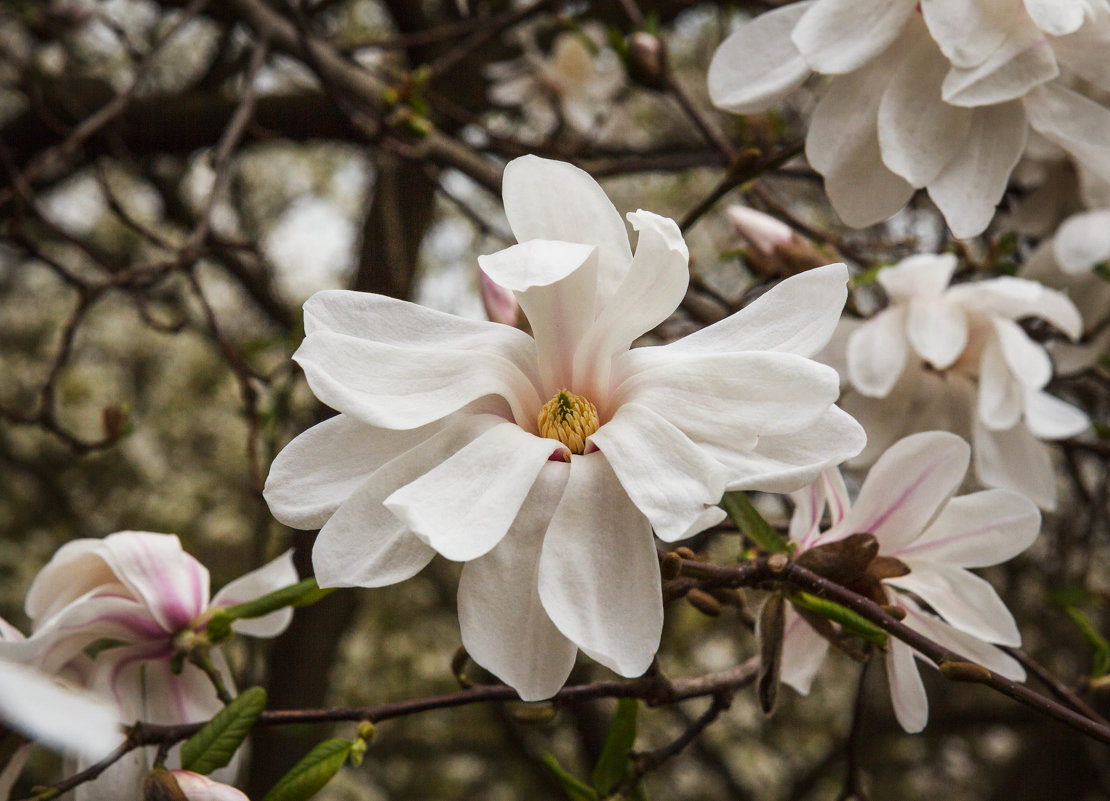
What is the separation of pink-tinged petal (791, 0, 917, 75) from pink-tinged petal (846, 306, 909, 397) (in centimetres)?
27

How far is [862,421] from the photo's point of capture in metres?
0.79

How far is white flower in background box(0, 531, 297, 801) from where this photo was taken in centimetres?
53

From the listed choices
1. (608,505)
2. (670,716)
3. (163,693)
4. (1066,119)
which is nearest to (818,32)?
(1066,119)

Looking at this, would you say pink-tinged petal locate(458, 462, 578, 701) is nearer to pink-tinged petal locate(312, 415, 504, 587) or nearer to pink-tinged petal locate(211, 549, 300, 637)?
pink-tinged petal locate(312, 415, 504, 587)

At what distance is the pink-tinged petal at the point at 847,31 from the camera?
520 millimetres

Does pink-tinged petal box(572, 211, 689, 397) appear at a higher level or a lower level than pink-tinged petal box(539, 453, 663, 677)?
higher

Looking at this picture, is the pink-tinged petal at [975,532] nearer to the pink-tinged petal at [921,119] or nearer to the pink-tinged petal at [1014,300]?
the pink-tinged petal at [921,119]

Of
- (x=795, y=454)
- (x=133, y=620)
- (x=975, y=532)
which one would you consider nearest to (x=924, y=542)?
(x=975, y=532)

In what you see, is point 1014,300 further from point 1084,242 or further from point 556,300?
point 556,300

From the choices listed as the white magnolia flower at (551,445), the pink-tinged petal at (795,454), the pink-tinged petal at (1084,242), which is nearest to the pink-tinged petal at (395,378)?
the white magnolia flower at (551,445)

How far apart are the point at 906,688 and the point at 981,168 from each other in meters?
0.29

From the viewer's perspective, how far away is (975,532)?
53cm

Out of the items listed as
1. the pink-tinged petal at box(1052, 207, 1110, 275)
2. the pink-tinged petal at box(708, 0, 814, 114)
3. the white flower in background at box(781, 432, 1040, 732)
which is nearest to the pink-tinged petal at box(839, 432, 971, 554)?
the white flower in background at box(781, 432, 1040, 732)

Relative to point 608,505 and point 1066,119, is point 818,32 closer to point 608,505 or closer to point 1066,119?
point 1066,119
